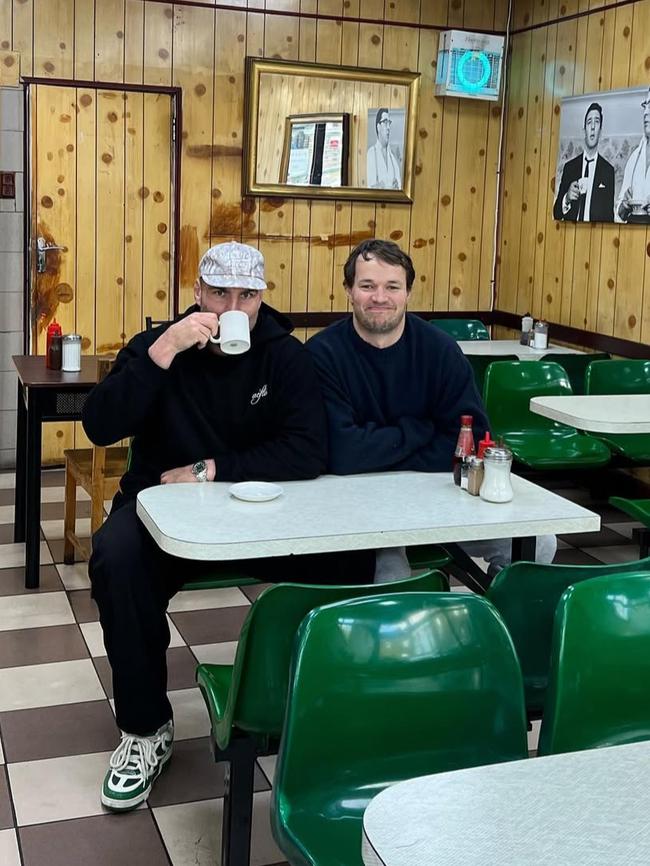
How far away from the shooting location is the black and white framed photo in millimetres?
5711

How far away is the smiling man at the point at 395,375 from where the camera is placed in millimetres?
3211

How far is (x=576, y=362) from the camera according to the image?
19.5ft

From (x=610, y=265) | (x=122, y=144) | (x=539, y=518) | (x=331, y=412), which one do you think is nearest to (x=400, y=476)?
(x=331, y=412)

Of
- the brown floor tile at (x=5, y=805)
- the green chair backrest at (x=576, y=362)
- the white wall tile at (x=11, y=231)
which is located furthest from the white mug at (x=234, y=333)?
the white wall tile at (x=11, y=231)

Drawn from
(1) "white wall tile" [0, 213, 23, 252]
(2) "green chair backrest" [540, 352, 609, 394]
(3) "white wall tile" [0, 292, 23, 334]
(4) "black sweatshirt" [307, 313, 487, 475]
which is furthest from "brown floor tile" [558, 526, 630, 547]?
(1) "white wall tile" [0, 213, 23, 252]

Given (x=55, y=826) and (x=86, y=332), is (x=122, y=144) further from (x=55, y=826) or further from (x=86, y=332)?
(x=55, y=826)

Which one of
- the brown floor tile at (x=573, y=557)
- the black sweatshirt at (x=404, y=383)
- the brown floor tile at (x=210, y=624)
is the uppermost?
the black sweatshirt at (x=404, y=383)

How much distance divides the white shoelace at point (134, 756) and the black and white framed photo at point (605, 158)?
403 cm

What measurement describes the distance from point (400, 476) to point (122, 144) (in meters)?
3.87

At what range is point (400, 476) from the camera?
3.07 meters

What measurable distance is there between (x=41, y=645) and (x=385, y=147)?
411cm

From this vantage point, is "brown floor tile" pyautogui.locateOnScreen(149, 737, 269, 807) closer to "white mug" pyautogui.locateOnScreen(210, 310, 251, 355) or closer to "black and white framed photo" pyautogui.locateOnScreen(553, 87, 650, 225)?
"white mug" pyautogui.locateOnScreen(210, 310, 251, 355)

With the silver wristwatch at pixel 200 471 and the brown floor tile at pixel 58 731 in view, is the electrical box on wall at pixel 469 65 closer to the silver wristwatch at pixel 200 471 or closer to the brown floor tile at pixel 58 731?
the silver wristwatch at pixel 200 471

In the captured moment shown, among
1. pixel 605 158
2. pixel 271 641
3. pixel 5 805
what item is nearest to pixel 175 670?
pixel 5 805
